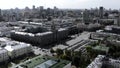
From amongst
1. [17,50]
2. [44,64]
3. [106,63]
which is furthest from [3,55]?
[106,63]

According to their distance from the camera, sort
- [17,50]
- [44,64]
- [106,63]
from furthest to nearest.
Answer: [17,50] < [44,64] < [106,63]

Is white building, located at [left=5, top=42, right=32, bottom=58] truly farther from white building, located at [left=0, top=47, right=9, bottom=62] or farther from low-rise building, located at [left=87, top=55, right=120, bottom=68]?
low-rise building, located at [left=87, top=55, right=120, bottom=68]

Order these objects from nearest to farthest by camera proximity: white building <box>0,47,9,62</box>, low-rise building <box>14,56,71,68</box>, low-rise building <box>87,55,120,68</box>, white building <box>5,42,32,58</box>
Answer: low-rise building <box>87,55,120,68</box> → low-rise building <box>14,56,71,68</box> → white building <box>0,47,9,62</box> → white building <box>5,42,32,58</box>

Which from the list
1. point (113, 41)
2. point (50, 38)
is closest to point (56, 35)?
point (50, 38)

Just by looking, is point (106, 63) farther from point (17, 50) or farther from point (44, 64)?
point (17, 50)

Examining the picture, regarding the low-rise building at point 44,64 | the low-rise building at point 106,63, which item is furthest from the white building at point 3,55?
the low-rise building at point 106,63

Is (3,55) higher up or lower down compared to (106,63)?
lower down

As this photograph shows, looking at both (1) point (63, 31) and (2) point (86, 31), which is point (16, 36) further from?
(2) point (86, 31)

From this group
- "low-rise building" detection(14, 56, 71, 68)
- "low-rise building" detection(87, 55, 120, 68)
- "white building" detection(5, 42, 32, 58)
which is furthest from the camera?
"white building" detection(5, 42, 32, 58)

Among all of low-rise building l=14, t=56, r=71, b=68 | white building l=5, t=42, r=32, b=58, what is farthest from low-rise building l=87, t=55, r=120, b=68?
white building l=5, t=42, r=32, b=58

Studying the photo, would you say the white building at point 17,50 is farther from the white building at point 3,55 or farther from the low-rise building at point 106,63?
the low-rise building at point 106,63

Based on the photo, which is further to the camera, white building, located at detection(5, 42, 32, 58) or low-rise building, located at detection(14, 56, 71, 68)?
white building, located at detection(5, 42, 32, 58)
